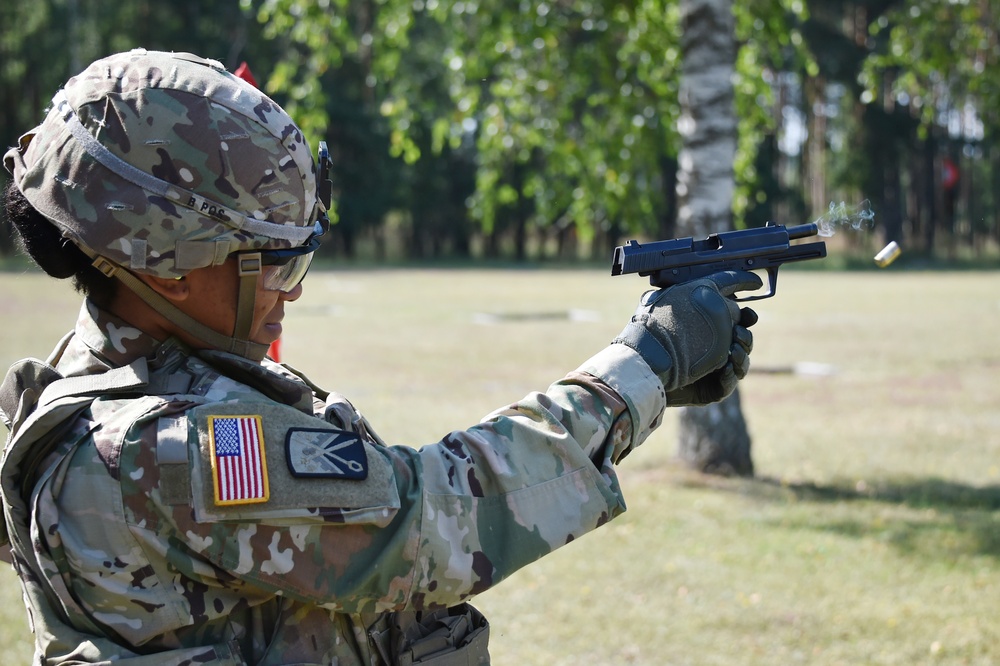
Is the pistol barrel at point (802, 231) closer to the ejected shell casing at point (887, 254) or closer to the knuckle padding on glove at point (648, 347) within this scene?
the ejected shell casing at point (887, 254)

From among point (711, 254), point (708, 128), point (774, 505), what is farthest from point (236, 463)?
point (708, 128)

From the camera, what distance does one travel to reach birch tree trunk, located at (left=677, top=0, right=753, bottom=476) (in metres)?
Answer: 7.22

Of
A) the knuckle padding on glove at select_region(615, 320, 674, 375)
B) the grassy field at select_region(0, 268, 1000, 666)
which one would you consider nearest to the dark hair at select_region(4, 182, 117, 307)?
the knuckle padding on glove at select_region(615, 320, 674, 375)

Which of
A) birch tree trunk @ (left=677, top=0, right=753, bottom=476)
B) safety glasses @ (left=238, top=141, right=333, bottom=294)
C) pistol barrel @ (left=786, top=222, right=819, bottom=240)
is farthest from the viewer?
birch tree trunk @ (left=677, top=0, right=753, bottom=476)

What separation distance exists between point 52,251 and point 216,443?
50 centimetres

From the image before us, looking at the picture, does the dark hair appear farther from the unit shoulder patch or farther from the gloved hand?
the gloved hand

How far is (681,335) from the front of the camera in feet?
6.38

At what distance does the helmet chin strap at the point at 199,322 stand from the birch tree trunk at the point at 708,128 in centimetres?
574

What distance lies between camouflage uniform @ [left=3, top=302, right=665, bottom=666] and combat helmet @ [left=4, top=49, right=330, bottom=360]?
0.16 m

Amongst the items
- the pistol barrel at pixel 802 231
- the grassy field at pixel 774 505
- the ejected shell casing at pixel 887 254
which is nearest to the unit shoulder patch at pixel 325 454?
the pistol barrel at pixel 802 231

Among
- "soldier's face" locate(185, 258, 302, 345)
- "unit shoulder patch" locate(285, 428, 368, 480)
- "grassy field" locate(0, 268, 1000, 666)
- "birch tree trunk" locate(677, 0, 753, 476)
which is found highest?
"birch tree trunk" locate(677, 0, 753, 476)

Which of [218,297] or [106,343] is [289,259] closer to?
[218,297]

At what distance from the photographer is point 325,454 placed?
1.53 metres

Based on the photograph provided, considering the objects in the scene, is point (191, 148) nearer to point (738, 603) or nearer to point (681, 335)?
point (681, 335)
